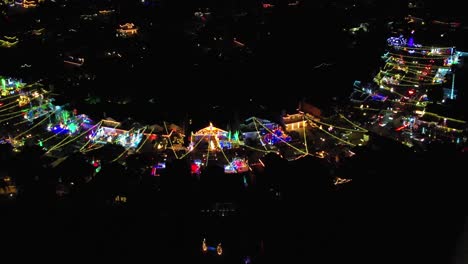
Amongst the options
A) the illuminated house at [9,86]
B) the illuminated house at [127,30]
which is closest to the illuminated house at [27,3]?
the illuminated house at [127,30]

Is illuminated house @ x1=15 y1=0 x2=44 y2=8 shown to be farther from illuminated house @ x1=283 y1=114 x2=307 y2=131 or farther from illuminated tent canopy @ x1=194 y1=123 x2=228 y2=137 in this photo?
illuminated house @ x1=283 y1=114 x2=307 y2=131

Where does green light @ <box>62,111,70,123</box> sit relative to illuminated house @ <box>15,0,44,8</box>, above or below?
below

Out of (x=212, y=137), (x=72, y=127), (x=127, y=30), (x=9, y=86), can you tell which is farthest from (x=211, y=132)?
(x=127, y=30)

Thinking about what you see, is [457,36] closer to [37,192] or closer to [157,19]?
[157,19]

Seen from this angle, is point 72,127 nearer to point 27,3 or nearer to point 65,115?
point 65,115

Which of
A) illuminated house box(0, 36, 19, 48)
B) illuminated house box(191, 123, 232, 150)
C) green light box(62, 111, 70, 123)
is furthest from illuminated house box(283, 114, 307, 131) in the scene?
illuminated house box(0, 36, 19, 48)

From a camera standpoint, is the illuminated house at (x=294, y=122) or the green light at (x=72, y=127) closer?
the illuminated house at (x=294, y=122)

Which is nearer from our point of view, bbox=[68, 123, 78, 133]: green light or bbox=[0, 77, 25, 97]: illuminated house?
bbox=[68, 123, 78, 133]: green light

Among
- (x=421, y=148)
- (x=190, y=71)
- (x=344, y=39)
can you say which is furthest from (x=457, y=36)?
(x=190, y=71)

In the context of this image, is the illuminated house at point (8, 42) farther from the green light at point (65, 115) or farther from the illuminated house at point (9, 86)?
the green light at point (65, 115)
